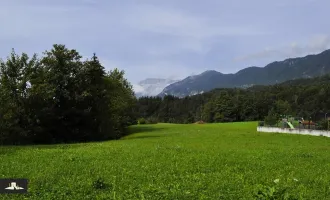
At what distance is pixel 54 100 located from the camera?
51.6 meters

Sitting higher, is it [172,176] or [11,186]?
[11,186]

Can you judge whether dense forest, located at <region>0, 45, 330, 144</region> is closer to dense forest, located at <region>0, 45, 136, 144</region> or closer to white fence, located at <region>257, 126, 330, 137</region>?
dense forest, located at <region>0, 45, 136, 144</region>

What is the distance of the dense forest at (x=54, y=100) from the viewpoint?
1902 inches

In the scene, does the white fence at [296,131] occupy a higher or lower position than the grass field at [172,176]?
higher

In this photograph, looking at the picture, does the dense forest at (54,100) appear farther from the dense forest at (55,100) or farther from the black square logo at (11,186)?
the black square logo at (11,186)

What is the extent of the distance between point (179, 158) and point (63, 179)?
853cm

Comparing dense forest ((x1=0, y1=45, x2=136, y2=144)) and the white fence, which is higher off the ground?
dense forest ((x1=0, y1=45, x2=136, y2=144))

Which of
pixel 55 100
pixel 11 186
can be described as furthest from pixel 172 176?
pixel 55 100

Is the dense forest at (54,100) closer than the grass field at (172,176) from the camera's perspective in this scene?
No

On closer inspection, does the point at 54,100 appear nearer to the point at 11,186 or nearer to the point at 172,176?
the point at 172,176

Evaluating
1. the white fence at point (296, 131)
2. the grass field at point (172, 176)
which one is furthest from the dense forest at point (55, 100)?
the grass field at point (172, 176)

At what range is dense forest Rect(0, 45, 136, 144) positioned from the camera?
48312 mm

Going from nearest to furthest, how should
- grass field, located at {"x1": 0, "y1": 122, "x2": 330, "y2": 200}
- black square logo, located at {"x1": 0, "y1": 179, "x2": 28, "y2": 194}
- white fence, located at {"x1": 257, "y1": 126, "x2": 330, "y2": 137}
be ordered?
1. black square logo, located at {"x1": 0, "y1": 179, "x2": 28, "y2": 194}
2. grass field, located at {"x1": 0, "y1": 122, "x2": 330, "y2": 200}
3. white fence, located at {"x1": 257, "y1": 126, "x2": 330, "y2": 137}

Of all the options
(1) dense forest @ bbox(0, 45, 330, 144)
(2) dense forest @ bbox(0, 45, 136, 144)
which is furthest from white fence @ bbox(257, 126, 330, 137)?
(2) dense forest @ bbox(0, 45, 136, 144)
